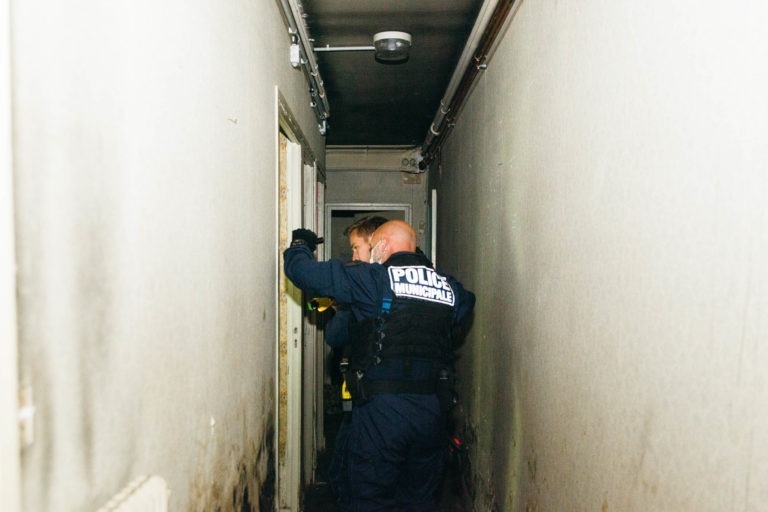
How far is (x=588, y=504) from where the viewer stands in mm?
1491

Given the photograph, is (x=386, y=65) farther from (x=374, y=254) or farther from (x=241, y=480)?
(x=241, y=480)

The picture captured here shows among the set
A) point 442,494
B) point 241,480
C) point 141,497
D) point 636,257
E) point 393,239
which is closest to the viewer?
point 141,497

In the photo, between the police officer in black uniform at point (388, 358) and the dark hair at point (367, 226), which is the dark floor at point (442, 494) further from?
the dark hair at point (367, 226)

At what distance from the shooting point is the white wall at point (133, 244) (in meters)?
0.70

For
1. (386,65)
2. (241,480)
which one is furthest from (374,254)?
(386,65)

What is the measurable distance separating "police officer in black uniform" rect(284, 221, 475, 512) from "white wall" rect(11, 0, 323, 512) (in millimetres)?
710

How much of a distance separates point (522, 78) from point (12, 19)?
190 cm

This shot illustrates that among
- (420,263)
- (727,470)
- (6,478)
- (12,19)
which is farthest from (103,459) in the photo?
(420,263)

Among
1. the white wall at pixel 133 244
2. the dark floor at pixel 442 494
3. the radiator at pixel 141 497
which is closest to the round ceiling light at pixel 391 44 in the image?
the white wall at pixel 133 244

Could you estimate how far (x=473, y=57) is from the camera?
9.87 ft

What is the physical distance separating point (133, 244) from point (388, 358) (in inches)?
66.4

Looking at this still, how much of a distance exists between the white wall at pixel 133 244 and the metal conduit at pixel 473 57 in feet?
3.75

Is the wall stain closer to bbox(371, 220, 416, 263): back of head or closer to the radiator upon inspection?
the radiator

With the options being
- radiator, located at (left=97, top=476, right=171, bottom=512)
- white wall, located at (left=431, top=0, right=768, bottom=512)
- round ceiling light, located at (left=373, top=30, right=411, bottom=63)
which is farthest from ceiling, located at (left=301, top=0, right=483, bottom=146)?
radiator, located at (left=97, top=476, right=171, bottom=512)
